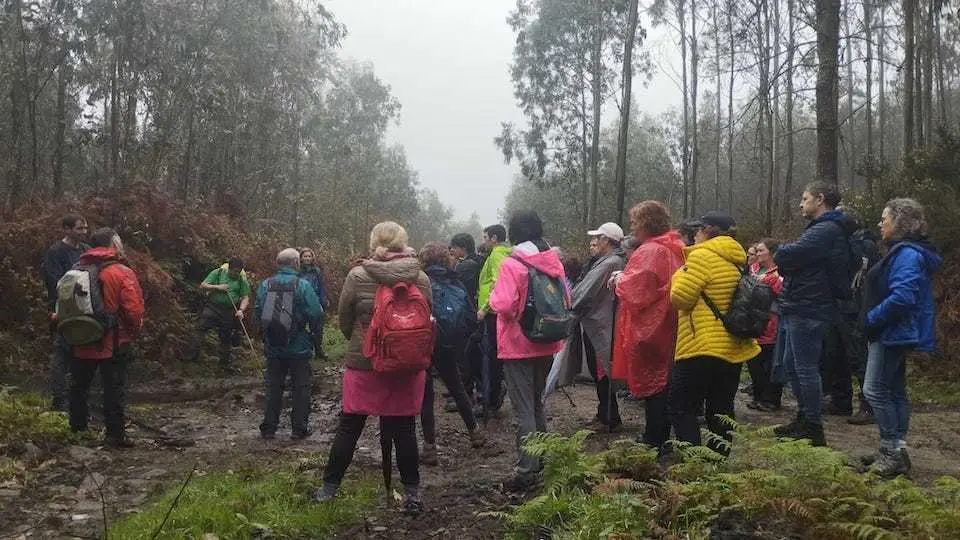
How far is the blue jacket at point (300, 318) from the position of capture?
7.18 meters

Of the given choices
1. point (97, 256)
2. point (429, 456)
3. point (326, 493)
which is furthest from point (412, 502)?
point (97, 256)

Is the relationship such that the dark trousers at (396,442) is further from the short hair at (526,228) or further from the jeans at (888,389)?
the jeans at (888,389)

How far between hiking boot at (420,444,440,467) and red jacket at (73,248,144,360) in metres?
2.85

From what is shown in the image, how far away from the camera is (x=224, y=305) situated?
12.0 meters

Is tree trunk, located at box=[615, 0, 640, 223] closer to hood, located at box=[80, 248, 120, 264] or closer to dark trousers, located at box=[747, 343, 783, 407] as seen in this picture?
dark trousers, located at box=[747, 343, 783, 407]

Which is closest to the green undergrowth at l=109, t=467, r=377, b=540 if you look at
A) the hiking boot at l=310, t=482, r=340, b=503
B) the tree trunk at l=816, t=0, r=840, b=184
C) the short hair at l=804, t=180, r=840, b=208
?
the hiking boot at l=310, t=482, r=340, b=503

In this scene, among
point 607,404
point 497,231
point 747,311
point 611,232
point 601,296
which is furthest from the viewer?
point 497,231

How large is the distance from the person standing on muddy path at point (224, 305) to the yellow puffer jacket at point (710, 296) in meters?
8.52

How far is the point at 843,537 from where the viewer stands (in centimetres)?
314

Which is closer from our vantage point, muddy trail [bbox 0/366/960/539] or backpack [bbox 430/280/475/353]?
muddy trail [bbox 0/366/960/539]

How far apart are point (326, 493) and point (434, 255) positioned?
262cm

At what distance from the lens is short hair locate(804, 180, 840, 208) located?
5.56 m

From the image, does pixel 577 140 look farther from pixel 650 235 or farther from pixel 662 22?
pixel 650 235

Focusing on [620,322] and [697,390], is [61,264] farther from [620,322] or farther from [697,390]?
[697,390]
